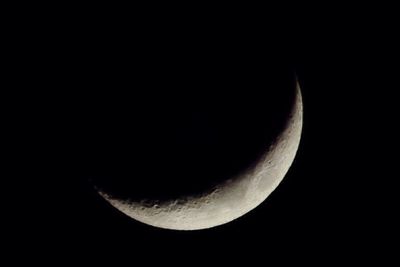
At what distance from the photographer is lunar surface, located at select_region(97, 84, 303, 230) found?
2729 millimetres

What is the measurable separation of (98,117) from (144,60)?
Answer: 414 mm

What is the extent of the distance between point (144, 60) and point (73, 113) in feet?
1.86

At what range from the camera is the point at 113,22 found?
2430 mm

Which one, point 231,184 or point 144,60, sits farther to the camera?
point 231,184

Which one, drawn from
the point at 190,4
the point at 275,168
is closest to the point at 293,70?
the point at 275,168

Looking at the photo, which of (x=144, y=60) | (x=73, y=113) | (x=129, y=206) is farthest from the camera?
(x=129, y=206)

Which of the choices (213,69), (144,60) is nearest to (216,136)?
(213,69)

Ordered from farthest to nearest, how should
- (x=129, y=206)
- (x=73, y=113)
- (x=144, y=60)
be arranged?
(x=129, y=206) < (x=73, y=113) < (x=144, y=60)

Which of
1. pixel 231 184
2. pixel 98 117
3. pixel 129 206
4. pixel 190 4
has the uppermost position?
Answer: pixel 190 4

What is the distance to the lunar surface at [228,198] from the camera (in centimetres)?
273

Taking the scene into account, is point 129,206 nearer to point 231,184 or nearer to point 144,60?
point 231,184

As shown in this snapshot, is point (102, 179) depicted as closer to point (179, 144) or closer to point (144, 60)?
point (179, 144)

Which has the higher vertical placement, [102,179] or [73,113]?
[73,113]

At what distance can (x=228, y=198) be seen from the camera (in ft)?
9.11
